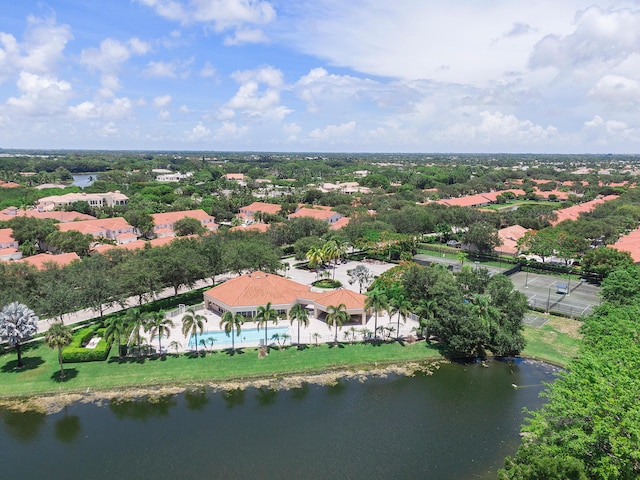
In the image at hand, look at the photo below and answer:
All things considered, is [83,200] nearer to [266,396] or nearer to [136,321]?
[136,321]

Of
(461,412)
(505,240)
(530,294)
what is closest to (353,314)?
(461,412)

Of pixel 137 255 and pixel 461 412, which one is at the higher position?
pixel 137 255

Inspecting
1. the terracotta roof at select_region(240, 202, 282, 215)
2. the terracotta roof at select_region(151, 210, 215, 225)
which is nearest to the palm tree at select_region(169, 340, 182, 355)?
the terracotta roof at select_region(151, 210, 215, 225)

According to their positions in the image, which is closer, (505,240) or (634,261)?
(634,261)

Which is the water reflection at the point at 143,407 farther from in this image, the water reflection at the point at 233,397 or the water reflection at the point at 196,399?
the water reflection at the point at 233,397

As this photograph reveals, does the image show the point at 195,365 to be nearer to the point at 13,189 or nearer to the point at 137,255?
the point at 137,255

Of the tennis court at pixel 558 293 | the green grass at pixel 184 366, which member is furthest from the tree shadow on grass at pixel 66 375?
the tennis court at pixel 558 293

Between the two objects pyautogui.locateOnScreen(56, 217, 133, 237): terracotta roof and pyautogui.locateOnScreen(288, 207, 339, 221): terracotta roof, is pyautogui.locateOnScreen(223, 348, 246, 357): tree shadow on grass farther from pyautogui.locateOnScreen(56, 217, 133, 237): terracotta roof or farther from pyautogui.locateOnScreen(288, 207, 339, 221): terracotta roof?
pyautogui.locateOnScreen(288, 207, 339, 221): terracotta roof
